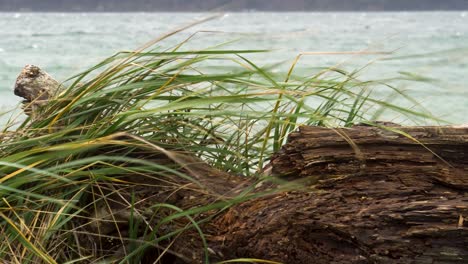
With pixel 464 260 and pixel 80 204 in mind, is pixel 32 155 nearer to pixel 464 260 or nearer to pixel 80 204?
pixel 80 204

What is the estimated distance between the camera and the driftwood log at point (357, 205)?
139 centimetres

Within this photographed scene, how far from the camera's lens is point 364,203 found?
1.45 meters

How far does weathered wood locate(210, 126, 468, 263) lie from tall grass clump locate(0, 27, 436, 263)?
0.07 meters

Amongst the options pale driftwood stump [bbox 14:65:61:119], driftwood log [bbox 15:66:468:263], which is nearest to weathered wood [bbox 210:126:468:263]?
driftwood log [bbox 15:66:468:263]

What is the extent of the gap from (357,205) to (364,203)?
0.02 m

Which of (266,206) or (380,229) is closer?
(380,229)

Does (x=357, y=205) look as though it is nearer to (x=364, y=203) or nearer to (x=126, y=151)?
(x=364, y=203)

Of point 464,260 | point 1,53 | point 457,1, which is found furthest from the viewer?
point 457,1

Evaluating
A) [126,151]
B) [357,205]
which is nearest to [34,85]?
[126,151]

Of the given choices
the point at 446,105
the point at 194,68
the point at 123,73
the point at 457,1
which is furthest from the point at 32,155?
the point at 457,1

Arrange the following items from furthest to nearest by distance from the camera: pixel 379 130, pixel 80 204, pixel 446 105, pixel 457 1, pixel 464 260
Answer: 1. pixel 457 1
2. pixel 446 105
3. pixel 80 204
4. pixel 379 130
5. pixel 464 260

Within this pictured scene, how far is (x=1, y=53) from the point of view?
950 inches

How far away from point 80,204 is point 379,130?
0.72 meters

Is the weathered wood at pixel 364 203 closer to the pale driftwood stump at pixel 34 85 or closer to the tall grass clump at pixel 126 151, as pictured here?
the tall grass clump at pixel 126 151
